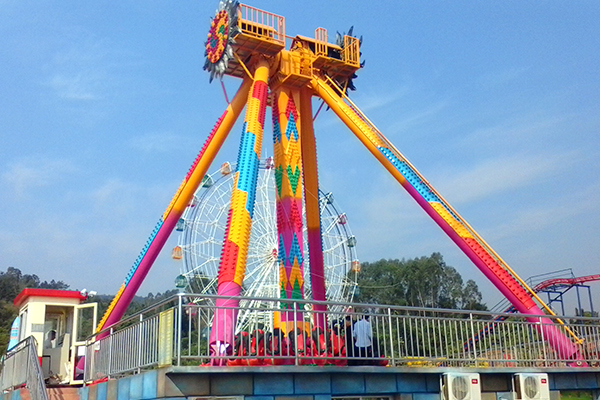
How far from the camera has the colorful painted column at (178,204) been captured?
49.5ft

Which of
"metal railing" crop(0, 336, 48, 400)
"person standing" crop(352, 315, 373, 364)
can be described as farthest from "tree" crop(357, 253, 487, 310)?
"person standing" crop(352, 315, 373, 364)

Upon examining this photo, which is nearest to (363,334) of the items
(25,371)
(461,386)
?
(461,386)

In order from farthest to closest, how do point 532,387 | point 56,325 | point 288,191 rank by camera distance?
point 288,191 → point 56,325 → point 532,387

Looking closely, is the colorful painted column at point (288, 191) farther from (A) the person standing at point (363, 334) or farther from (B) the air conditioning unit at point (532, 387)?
(B) the air conditioning unit at point (532, 387)

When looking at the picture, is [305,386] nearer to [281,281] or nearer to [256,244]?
[281,281]

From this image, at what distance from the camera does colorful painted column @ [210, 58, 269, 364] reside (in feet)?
37.9

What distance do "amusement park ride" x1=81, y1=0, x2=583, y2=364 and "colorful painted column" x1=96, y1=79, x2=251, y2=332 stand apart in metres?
0.02

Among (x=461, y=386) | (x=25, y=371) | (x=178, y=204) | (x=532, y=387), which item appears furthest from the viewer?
(x=178, y=204)

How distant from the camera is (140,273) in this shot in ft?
52.1

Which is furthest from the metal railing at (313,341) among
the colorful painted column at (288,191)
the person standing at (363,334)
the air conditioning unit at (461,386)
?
the colorful painted column at (288,191)

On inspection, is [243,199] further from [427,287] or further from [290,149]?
[427,287]

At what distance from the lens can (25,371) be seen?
10500mm

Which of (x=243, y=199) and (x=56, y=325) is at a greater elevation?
(x=243, y=199)

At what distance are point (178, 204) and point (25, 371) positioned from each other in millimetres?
5726
